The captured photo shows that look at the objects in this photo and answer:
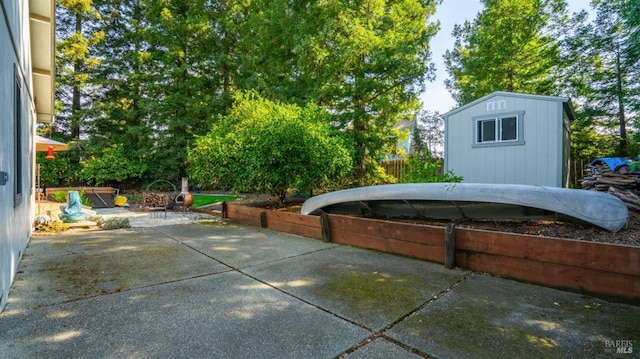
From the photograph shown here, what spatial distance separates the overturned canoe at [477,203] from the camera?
3498 millimetres

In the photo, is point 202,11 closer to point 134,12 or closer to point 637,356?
point 134,12

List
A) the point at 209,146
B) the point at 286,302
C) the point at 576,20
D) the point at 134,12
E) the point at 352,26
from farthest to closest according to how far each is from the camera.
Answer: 1. the point at 134,12
2. the point at 576,20
3. the point at 352,26
4. the point at 209,146
5. the point at 286,302

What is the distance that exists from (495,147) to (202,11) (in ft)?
55.7

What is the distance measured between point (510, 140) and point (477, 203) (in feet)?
16.7

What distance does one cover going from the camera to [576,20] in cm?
1316

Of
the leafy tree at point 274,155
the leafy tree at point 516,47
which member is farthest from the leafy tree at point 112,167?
the leafy tree at point 516,47

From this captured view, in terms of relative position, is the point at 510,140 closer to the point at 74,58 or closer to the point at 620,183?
the point at 620,183

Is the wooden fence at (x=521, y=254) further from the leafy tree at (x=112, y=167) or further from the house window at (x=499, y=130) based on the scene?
the leafy tree at (x=112, y=167)

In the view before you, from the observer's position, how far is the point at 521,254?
3.13 meters

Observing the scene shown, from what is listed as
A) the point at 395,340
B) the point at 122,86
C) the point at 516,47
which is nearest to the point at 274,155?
the point at 395,340

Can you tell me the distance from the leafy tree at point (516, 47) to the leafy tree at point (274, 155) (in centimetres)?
1202

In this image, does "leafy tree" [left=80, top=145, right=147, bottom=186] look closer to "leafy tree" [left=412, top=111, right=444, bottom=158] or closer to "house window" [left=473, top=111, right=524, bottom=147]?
"house window" [left=473, top=111, right=524, bottom=147]

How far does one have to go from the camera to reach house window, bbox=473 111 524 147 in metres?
7.98

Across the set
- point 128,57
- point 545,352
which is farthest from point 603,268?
point 128,57
